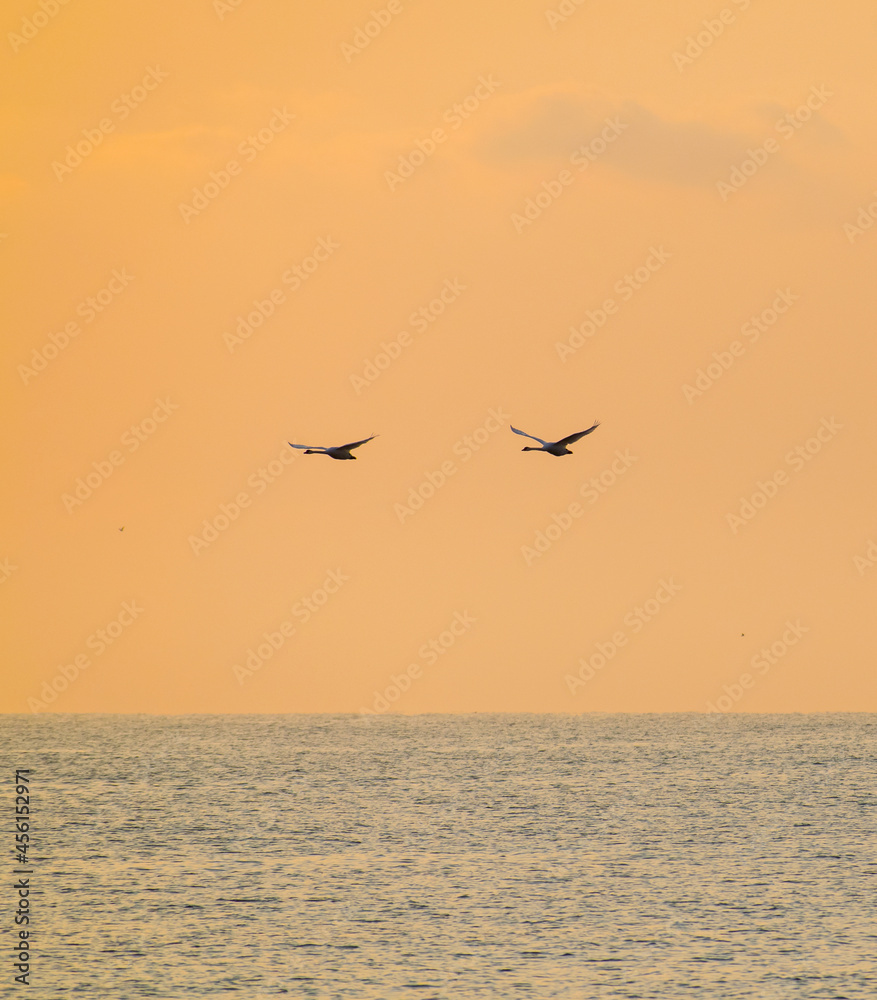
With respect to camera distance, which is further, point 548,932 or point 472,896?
point 472,896

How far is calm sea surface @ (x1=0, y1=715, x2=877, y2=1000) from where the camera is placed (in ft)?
168

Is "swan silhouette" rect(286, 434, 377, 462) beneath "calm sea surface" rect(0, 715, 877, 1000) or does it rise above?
above

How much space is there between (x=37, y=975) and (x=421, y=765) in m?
133

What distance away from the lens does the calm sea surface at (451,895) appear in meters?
51.3

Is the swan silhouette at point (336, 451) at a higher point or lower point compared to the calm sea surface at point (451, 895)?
higher

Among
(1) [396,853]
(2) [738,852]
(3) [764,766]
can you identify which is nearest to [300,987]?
(1) [396,853]

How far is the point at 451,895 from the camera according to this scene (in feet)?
222

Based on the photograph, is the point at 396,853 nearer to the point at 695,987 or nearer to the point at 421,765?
the point at 695,987

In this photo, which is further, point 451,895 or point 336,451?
point 451,895

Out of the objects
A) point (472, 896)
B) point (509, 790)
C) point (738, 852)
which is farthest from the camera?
point (509, 790)

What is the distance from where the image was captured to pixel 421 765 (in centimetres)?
18325

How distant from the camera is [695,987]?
163 feet

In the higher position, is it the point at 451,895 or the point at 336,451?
the point at 336,451

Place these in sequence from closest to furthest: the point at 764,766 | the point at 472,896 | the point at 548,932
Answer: the point at 548,932 < the point at 472,896 < the point at 764,766
